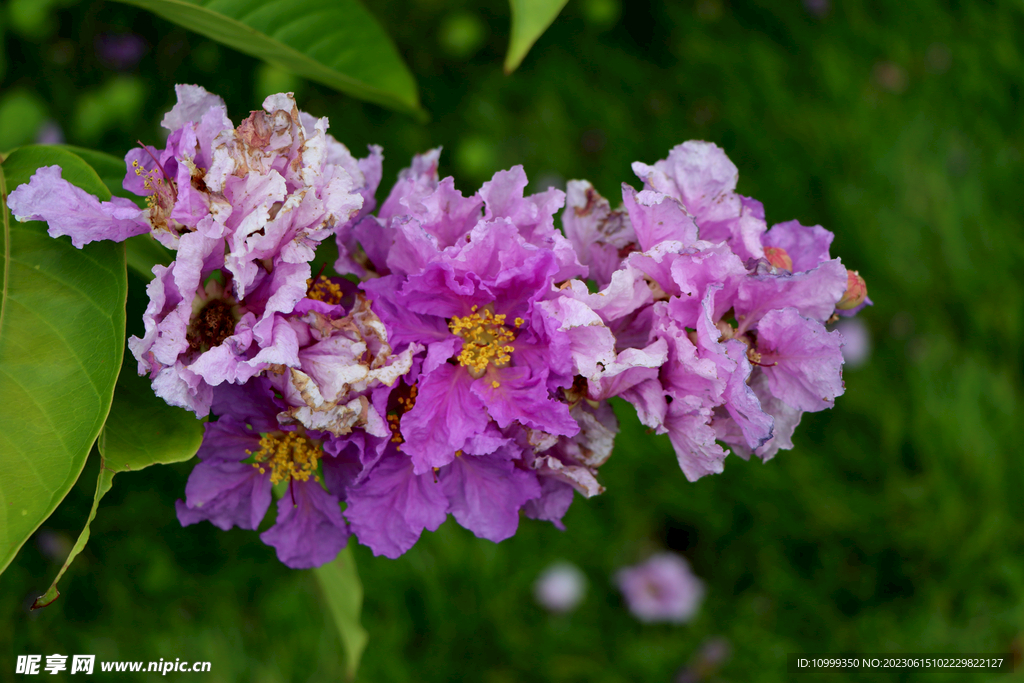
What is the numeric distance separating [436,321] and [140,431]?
1.41ft

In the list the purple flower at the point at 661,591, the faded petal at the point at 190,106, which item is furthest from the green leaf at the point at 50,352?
the purple flower at the point at 661,591

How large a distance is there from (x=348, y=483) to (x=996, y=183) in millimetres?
3490

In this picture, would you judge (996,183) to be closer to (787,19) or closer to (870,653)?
(787,19)

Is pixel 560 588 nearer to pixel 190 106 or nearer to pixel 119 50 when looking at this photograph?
pixel 190 106

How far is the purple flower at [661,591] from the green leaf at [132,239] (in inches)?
96.0

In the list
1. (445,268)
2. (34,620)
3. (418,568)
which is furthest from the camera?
(418,568)

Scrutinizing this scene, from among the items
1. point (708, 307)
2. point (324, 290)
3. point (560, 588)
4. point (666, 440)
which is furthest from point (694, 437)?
point (560, 588)

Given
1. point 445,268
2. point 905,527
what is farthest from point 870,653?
point 445,268

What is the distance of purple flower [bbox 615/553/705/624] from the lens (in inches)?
118

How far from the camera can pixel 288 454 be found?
3.88 feet

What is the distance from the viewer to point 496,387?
42.5 inches

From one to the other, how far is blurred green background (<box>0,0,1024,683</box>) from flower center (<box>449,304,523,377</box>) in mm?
1783

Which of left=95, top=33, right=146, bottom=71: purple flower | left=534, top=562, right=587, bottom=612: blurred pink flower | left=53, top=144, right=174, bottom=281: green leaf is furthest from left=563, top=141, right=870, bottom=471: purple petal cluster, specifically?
left=95, top=33, right=146, bottom=71: purple flower

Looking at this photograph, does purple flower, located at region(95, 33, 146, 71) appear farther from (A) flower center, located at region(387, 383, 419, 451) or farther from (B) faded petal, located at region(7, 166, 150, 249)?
(A) flower center, located at region(387, 383, 419, 451)
